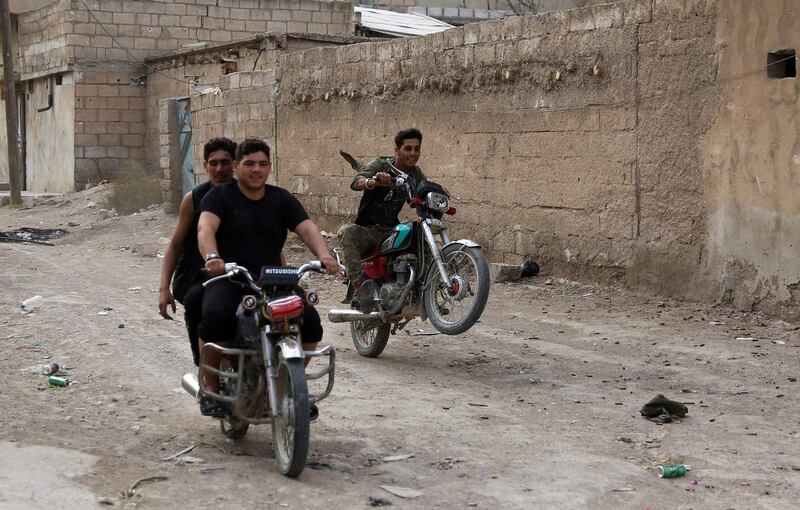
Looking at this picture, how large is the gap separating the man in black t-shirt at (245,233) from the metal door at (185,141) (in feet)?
47.0

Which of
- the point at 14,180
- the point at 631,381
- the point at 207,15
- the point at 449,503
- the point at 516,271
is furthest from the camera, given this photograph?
the point at 207,15

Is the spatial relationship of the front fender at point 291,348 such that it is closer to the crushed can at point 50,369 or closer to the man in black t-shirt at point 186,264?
the man in black t-shirt at point 186,264

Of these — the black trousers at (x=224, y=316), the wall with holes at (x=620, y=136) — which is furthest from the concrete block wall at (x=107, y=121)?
the black trousers at (x=224, y=316)

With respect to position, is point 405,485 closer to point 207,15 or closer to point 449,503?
point 449,503

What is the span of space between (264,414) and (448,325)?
8.06 feet

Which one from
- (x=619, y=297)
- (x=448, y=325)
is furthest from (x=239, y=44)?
(x=448, y=325)

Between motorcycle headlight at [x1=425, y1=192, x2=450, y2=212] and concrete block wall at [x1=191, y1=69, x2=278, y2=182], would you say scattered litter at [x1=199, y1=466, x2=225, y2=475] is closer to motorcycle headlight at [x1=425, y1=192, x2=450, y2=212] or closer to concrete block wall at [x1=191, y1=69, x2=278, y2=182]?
motorcycle headlight at [x1=425, y1=192, x2=450, y2=212]

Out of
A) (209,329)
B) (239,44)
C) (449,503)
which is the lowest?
(449,503)

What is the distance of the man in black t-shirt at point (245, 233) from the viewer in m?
5.11

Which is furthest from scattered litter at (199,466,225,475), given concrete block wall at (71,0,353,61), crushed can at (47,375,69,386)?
concrete block wall at (71,0,353,61)

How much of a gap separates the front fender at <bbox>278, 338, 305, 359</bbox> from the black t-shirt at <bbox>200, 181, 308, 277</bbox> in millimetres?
553

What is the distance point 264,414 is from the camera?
516cm

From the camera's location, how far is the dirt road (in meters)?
4.68

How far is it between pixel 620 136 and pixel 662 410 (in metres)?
4.47
